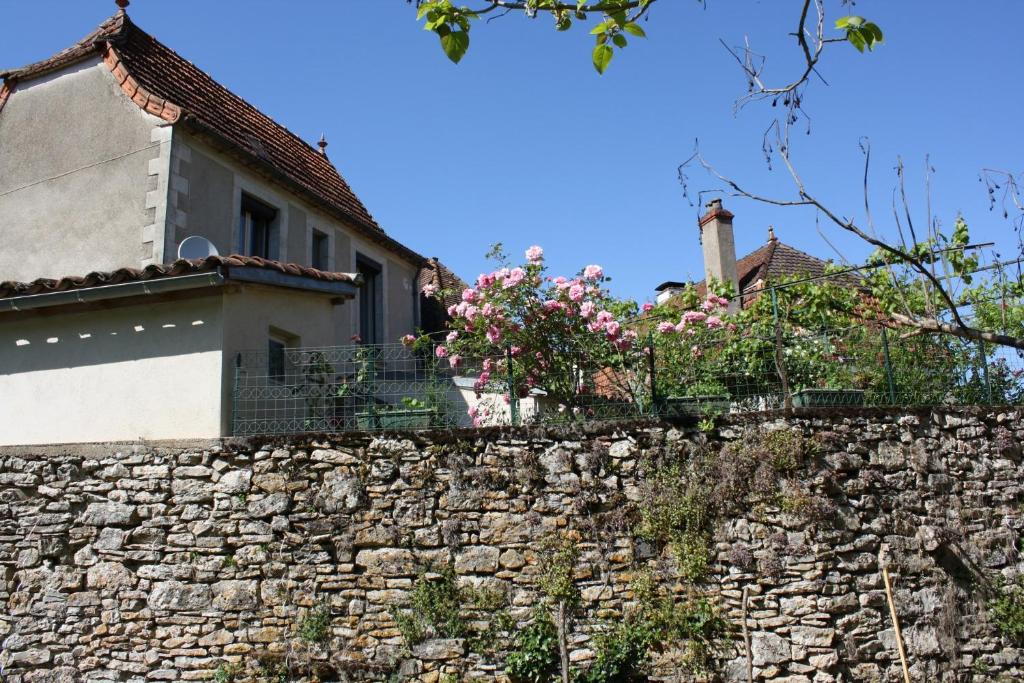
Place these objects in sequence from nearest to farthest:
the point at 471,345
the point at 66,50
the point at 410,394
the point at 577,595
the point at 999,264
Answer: the point at 999,264 → the point at 577,595 → the point at 410,394 → the point at 471,345 → the point at 66,50

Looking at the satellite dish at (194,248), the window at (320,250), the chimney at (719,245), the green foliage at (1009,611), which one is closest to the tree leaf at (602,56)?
the satellite dish at (194,248)

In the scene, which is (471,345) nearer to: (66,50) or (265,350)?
(265,350)

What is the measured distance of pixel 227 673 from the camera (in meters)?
7.50

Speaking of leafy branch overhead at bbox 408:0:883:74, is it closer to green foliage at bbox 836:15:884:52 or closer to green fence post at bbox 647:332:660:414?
green foliage at bbox 836:15:884:52

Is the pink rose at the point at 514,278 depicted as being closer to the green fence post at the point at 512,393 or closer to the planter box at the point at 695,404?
the green fence post at the point at 512,393

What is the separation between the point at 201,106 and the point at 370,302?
410 centimetres

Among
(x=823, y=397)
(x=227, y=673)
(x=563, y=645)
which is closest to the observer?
(x=563, y=645)

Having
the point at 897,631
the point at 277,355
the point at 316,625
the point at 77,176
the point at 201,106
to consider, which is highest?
the point at 201,106

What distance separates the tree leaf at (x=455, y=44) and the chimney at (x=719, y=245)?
1307 cm

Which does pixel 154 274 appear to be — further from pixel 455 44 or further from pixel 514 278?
pixel 455 44

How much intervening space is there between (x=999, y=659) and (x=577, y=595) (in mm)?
3945

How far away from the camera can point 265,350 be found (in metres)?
8.48

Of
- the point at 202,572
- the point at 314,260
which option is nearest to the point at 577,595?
the point at 202,572

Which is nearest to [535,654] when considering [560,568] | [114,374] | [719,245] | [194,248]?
[560,568]
